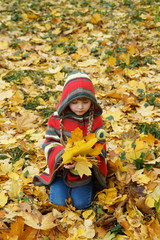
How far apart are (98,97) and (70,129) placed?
1.44m

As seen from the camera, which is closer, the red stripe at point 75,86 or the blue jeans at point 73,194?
the red stripe at point 75,86

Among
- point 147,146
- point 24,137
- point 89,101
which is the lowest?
point 24,137

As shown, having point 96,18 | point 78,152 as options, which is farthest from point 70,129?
point 96,18

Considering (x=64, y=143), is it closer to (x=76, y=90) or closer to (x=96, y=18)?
(x=76, y=90)

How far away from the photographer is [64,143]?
220 cm

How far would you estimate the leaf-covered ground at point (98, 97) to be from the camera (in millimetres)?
1949

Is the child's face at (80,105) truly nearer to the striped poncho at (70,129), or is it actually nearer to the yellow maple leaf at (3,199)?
the striped poncho at (70,129)

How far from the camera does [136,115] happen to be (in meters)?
3.10

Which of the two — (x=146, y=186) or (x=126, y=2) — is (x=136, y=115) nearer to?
(x=146, y=186)

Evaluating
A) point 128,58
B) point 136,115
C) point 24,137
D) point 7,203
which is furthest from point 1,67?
point 7,203

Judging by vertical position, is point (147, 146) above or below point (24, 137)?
above

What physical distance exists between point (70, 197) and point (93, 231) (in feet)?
1.22

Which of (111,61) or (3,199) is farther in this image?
(111,61)

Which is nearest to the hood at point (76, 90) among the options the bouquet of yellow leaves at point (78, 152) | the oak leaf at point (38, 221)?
the bouquet of yellow leaves at point (78, 152)
